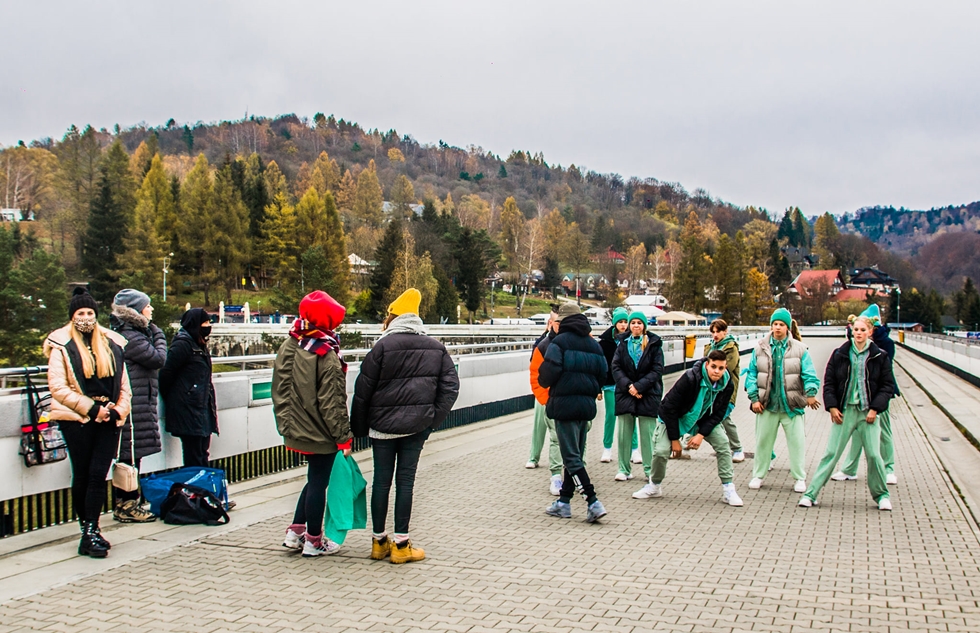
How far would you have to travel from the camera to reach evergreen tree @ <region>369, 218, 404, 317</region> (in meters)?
81.2

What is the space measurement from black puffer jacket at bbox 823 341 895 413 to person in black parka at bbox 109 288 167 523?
631cm

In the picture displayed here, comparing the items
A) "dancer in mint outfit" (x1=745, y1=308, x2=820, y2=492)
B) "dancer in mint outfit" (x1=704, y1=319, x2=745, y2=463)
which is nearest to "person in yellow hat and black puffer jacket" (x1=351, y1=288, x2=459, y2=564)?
"dancer in mint outfit" (x1=745, y1=308, x2=820, y2=492)

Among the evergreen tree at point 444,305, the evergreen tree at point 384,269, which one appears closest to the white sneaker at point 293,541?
the evergreen tree at point 384,269

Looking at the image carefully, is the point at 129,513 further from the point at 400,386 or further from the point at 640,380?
the point at 640,380

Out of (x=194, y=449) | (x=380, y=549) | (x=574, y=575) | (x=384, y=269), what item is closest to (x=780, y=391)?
(x=574, y=575)

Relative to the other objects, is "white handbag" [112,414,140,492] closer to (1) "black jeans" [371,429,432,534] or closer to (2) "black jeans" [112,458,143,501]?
(2) "black jeans" [112,458,143,501]

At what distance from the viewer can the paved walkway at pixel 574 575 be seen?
4969 millimetres

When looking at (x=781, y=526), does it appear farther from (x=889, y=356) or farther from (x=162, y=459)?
(x=162, y=459)

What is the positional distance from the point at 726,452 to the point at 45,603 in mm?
6087

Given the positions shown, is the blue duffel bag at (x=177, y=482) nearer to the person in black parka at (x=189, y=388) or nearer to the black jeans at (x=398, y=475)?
the person in black parka at (x=189, y=388)

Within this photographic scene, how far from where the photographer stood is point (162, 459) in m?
8.12

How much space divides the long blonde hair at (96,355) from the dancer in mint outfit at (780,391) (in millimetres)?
6411

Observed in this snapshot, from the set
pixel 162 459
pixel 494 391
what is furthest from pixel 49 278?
pixel 162 459

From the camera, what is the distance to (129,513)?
7.36 metres
